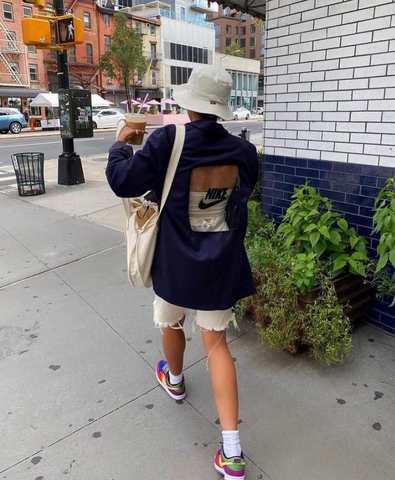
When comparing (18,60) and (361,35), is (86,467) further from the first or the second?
(18,60)

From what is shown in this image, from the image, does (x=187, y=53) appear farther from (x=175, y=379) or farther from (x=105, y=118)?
(x=175, y=379)

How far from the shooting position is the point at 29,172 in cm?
811

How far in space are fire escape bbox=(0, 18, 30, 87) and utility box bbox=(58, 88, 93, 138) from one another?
3521 cm

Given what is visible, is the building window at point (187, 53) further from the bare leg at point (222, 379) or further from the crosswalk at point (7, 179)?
the bare leg at point (222, 379)

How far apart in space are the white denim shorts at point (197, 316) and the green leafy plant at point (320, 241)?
893 mm

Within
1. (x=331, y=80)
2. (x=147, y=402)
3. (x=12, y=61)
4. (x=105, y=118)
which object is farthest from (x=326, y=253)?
(x=12, y=61)

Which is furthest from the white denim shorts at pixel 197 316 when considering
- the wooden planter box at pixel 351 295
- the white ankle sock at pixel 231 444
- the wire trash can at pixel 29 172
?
the wire trash can at pixel 29 172

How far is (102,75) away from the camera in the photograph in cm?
4753

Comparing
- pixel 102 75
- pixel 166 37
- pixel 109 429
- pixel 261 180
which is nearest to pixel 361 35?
pixel 261 180

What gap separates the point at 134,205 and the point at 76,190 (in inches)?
273

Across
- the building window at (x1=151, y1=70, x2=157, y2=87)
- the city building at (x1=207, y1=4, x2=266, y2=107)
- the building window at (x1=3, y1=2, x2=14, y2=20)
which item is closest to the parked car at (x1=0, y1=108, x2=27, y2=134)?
the building window at (x1=3, y1=2, x2=14, y2=20)

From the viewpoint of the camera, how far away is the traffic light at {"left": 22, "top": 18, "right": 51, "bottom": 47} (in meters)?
7.60

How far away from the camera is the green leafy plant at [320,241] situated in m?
2.89

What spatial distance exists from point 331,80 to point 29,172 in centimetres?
638
